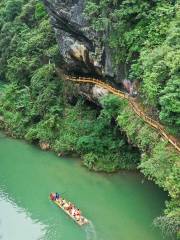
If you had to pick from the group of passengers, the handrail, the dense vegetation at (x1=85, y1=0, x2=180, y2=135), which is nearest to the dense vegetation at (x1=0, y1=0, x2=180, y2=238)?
the dense vegetation at (x1=85, y1=0, x2=180, y2=135)

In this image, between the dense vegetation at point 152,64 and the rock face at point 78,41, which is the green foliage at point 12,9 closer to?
the rock face at point 78,41

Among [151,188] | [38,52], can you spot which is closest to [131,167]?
[151,188]

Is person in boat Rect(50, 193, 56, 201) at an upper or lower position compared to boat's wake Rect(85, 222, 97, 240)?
lower

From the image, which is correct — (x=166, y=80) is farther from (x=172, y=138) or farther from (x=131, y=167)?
(x=131, y=167)

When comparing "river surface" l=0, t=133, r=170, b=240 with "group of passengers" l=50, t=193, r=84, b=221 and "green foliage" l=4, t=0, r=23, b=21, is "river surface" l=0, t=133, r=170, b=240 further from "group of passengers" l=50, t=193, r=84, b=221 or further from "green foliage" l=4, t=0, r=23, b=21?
"green foliage" l=4, t=0, r=23, b=21

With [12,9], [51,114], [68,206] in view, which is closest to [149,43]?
[68,206]

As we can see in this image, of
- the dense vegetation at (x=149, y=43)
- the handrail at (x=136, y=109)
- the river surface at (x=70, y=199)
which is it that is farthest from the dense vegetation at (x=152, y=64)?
the river surface at (x=70, y=199)
